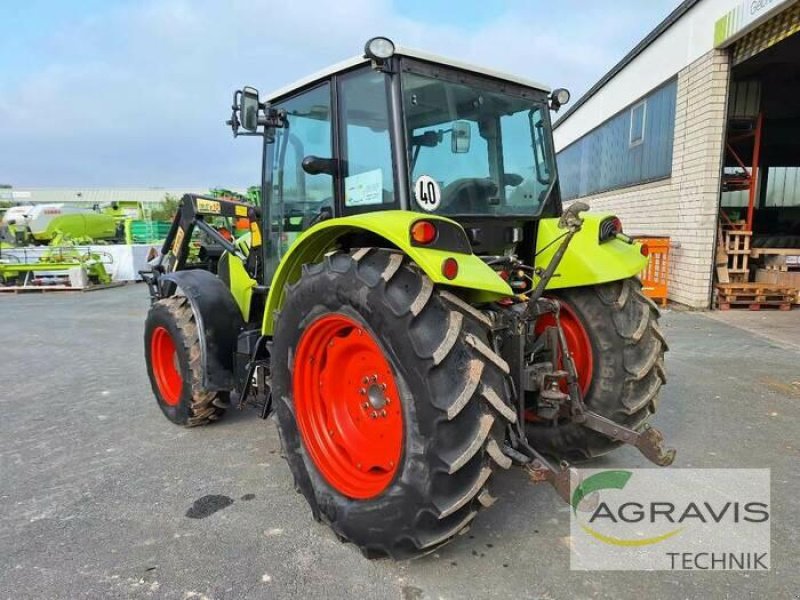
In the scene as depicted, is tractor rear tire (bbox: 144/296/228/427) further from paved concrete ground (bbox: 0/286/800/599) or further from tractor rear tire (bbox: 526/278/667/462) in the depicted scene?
tractor rear tire (bbox: 526/278/667/462)

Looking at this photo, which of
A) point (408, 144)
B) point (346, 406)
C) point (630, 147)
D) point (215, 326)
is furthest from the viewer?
point (630, 147)

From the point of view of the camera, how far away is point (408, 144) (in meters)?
2.71

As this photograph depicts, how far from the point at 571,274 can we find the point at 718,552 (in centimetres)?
150

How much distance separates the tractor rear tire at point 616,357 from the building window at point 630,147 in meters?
7.94

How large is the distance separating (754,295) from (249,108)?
28.0 ft

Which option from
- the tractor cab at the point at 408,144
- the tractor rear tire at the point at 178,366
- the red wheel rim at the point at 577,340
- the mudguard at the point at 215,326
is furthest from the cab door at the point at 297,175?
the red wheel rim at the point at 577,340

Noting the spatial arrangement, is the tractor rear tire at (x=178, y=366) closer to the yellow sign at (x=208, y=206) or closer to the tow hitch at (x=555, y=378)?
the yellow sign at (x=208, y=206)

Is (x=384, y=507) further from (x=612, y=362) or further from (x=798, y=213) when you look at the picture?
(x=798, y=213)

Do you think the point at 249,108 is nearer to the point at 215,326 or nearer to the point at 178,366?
the point at 215,326

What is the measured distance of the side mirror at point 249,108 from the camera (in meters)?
3.33

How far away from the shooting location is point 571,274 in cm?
312

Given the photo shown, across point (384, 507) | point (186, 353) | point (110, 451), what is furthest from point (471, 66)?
point (110, 451)

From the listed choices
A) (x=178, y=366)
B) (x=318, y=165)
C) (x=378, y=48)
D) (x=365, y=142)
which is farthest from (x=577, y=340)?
(x=178, y=366)

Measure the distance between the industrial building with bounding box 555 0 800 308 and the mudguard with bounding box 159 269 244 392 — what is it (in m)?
7.44
